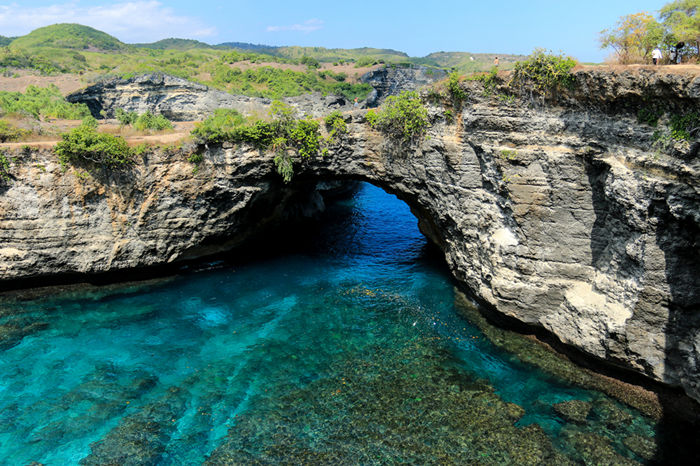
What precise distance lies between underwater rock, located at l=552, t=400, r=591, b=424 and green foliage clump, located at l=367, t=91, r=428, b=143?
1161 centimetres

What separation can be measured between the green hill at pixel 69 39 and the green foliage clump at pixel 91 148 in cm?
10352

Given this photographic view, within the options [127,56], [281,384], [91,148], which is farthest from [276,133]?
[127,56]

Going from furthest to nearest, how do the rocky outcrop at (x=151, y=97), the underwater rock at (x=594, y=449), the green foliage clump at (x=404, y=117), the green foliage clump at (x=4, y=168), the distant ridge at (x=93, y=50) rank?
the distant ridge at (x=93, y=50), the rocky outcrop at (x=151, y=97), the green foliage clump at (x=4, y=168), the green foliage clump at (x=404, y=117), the underwater rock at (x=594, y=449)

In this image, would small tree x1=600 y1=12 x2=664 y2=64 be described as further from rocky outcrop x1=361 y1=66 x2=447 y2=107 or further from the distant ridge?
rocky outcrop x1=361 y1=66 x2=447 y2=107

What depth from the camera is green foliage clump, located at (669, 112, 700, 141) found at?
10.4 metres

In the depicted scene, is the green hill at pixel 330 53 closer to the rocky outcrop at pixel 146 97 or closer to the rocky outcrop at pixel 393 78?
the rocky outcrop at pixel 393 78

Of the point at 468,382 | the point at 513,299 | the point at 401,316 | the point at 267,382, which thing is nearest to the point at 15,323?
the point at 267,382

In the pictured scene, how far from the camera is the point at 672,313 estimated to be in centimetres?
1171

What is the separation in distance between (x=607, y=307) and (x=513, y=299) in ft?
10.6

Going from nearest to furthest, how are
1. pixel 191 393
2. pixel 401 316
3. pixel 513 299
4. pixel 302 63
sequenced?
pixel 191 393, pixel 513 299, pixel 401 316, pixel 302 63

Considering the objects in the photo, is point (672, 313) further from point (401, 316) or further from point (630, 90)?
point (401, 316)

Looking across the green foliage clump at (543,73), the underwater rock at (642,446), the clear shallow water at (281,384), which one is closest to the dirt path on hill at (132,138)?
the clear shallow water at (281,384)

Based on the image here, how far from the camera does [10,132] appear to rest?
18625 millimetres

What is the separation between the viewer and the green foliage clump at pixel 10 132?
18.5 m
